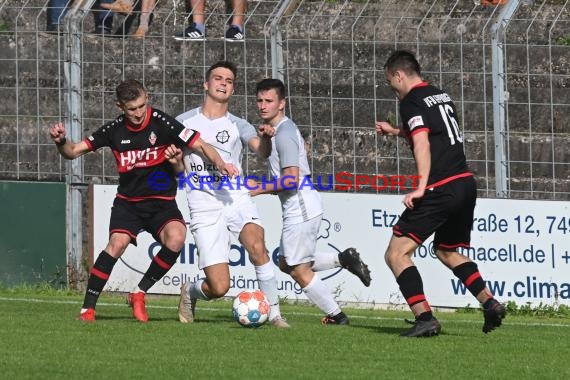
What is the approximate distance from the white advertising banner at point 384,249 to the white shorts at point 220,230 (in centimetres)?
405

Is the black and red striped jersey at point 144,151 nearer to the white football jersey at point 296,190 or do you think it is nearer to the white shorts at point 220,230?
the white shorts at point 220,230

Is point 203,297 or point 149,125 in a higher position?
point 149,125

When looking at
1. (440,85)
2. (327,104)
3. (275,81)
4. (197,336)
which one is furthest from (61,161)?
(197,336)

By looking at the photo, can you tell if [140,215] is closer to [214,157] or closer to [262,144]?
[214,157]

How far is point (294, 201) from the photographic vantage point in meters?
11.8

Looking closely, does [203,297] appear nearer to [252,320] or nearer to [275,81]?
[252,320]

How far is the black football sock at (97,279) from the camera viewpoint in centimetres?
1129

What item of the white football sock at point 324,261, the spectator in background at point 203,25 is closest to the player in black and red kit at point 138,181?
the white football sock at point 324,261

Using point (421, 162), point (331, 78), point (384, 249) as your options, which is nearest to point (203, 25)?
point (331, 78)

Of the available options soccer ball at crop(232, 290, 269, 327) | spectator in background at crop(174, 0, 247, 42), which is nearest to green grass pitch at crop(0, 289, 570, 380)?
soccer ball at crop(232, 290, 269, 327)

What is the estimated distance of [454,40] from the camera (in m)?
15.8

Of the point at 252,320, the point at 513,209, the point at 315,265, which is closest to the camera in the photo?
the point at 252,320

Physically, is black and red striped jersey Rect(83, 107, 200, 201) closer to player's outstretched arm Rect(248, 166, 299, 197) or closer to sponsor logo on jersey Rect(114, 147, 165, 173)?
sponsor logo on jersey Rect(114, 147, 165, 173)

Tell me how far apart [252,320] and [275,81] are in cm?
218
